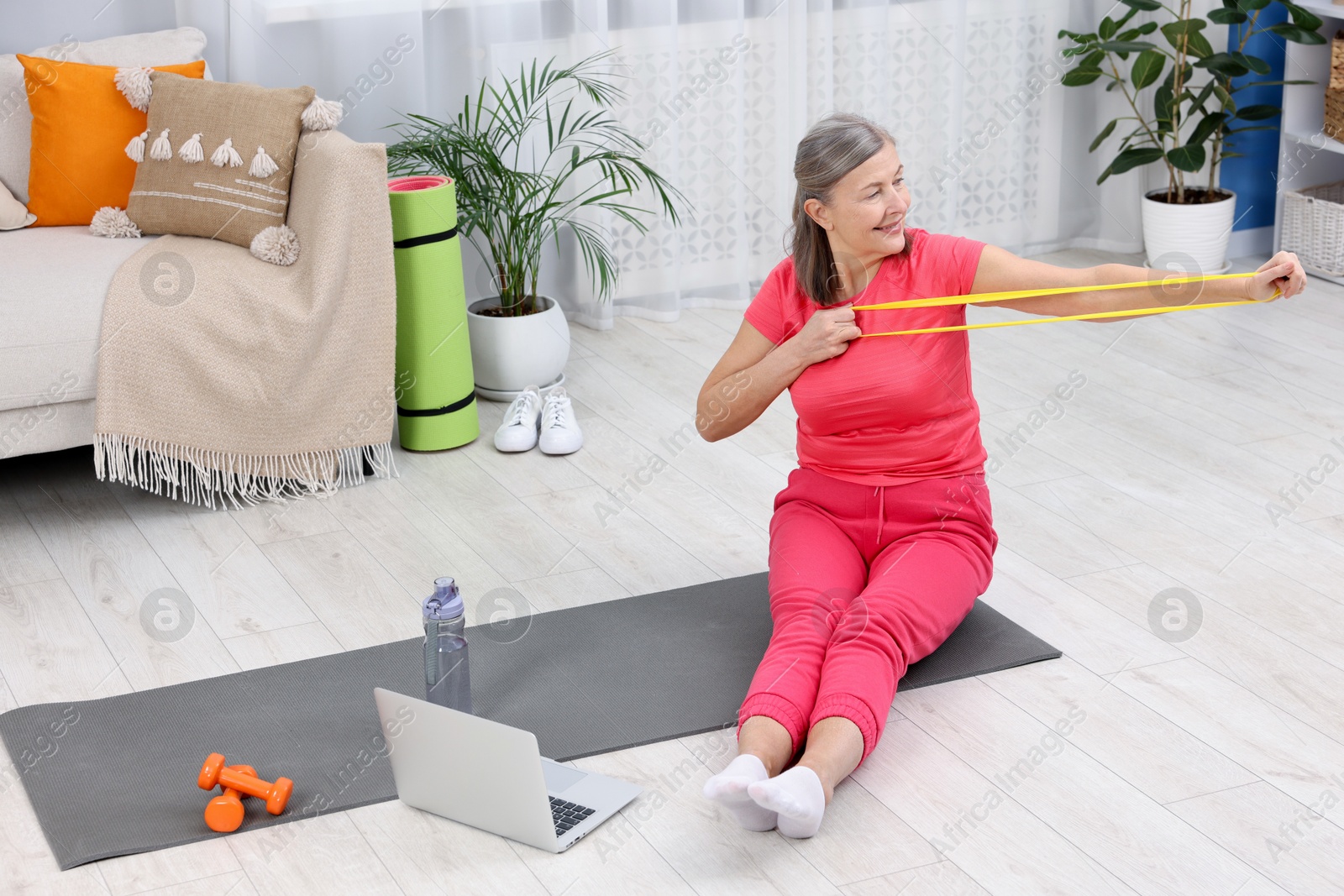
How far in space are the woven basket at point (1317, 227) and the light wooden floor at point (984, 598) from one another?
262 mm

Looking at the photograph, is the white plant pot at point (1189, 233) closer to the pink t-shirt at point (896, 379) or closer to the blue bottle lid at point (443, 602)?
the pink t-shirt at point (896, 379)

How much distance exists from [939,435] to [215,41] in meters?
2.14

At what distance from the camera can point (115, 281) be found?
262 cm

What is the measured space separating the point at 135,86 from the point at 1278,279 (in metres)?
2.27

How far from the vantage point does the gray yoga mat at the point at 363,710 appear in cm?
182

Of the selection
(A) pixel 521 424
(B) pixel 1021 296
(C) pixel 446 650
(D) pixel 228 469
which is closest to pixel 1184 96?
(A) pixel 521 424

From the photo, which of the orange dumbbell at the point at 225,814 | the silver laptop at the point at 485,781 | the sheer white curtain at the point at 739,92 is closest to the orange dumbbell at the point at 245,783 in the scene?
the orange dumbbell at the point at 225,814

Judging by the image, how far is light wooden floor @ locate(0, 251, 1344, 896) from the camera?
1.69m

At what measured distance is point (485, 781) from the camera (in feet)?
5.61

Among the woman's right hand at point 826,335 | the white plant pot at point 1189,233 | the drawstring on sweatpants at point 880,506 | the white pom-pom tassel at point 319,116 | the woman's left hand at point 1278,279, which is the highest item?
the white pom-pom tassel at point 319,116

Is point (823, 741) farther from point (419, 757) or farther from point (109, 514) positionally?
point (109, 514)

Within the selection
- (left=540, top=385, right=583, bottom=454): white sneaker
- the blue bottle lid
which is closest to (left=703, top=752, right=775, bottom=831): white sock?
the blue bottle lid

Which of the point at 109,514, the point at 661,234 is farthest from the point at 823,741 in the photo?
the point at 661,234

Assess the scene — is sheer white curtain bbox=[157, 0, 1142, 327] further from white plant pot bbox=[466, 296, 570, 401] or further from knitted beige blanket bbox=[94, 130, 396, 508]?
knitted beige blanket bbox=[94, 130, 396, 508]
